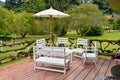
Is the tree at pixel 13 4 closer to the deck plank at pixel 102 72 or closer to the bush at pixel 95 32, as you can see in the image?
the bush at pixel 95 32

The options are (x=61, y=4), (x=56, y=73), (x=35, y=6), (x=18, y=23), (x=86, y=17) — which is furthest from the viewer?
(x=35, y=6)

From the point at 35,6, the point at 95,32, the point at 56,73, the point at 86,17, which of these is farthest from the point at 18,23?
the point at 56,73

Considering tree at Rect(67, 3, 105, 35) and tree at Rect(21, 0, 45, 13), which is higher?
tree at Rect(21, 0, 45, 13)

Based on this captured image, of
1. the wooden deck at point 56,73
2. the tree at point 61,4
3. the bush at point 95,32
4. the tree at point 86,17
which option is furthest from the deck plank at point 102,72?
the tree at point 61,4

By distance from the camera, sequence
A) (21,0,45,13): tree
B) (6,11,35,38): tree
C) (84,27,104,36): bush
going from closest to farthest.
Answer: (6,11,35,38): tree → (84,27,104,36): bush → (21,0,45,13): tree

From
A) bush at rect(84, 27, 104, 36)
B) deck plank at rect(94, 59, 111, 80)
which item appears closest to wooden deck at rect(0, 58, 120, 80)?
deck plank at rect(94, 59, 111, 80)

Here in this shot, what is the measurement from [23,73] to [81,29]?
19.2 metres

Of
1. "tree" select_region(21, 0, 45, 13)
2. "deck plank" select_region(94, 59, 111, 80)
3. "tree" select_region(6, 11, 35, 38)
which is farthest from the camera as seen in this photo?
"tree" select_region(21, 0, 45, 13)

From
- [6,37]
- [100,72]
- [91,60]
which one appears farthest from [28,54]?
[6,37]

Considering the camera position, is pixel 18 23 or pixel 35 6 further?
pixel 35 6

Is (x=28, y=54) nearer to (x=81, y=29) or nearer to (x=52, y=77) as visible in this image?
(x=52, y=77)

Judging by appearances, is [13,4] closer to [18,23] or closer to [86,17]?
[18,23]

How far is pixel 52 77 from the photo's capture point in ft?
13.6

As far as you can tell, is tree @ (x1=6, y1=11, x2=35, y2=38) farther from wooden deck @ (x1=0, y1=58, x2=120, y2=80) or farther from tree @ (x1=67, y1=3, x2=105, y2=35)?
wooden deck @ (x1=0, y1=58, x2=120, y2=80)
